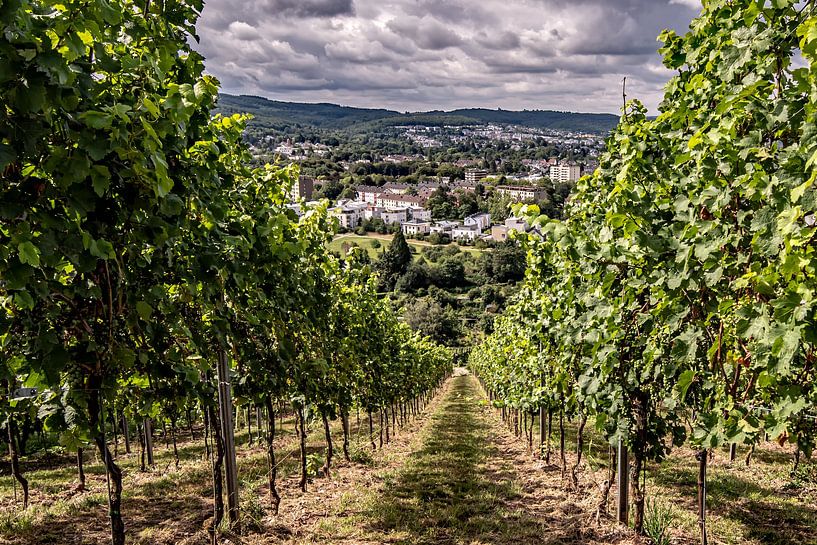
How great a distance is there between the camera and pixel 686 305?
352 cm

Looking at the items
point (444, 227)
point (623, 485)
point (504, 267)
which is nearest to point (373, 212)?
point (444, 227)

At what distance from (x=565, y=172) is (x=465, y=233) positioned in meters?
87.8

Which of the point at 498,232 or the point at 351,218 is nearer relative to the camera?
the point at 498,232

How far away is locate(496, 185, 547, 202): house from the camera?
12359 cm

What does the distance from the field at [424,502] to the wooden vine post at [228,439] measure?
24 cm

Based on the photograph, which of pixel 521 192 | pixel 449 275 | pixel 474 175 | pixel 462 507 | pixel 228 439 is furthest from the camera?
pixel 474 175

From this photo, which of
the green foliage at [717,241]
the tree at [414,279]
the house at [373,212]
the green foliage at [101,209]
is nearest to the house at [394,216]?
the house at [373,212]

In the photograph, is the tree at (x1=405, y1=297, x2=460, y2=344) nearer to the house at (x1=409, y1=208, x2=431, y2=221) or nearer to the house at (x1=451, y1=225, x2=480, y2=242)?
the house at (x1=451, y1=225, x2=480, y2=242)

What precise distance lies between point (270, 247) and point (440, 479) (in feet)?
19.9

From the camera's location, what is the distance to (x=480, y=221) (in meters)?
113

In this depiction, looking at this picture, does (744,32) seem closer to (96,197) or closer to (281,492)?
(96,197)

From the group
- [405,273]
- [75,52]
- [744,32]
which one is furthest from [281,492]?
[405,273]

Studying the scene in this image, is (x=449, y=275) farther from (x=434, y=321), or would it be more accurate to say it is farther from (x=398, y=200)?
(x=398, y=200)

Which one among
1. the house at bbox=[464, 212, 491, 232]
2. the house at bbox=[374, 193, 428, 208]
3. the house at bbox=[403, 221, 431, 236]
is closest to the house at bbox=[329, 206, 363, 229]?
the house at bbox=[403, 221, 431, 236]
